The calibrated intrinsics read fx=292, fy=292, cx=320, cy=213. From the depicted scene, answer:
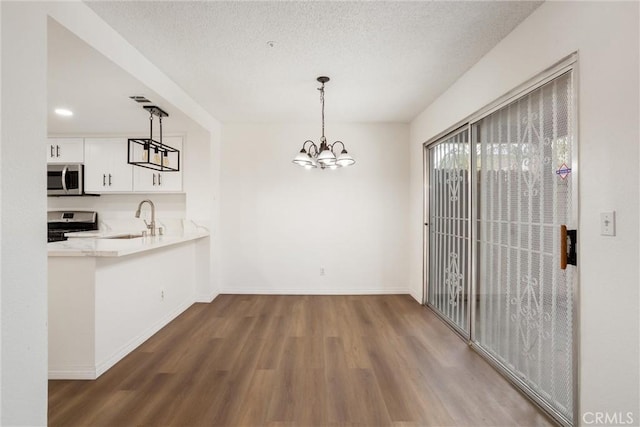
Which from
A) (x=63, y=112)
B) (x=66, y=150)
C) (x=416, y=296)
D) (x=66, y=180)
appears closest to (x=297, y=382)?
(x=416, y=296)

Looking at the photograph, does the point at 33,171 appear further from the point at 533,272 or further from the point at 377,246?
the point at 377,246

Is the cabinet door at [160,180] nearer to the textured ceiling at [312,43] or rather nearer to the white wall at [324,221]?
the white wall at [324,221]

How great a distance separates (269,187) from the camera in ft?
14.5

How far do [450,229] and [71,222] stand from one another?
5514 mm

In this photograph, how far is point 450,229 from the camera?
10.8 ft

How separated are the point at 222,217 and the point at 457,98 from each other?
11.4ft

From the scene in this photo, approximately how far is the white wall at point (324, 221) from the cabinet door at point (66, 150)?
2175 mm

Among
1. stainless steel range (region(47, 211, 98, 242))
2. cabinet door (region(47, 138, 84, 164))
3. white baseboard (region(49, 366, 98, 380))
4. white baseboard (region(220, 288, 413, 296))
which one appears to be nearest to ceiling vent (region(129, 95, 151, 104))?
cabinet door (region(47, 138, 84, 164))

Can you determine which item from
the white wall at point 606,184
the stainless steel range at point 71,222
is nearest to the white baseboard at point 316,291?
the stainless steel range at point 71,222

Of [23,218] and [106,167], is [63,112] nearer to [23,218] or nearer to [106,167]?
[106,167]

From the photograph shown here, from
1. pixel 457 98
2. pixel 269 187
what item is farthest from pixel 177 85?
pixel 457 98

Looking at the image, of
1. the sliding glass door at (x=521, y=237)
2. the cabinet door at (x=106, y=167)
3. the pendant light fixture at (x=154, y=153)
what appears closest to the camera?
the sliding glass door at (x=521, y=237)

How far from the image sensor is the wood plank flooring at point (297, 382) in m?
1.79

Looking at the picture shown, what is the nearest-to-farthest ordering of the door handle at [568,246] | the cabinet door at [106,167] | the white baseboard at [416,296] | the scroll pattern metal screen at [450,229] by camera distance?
the door handle at [568,246] < the scroll pattern metal screen at [450,229] < the white baseboard at [416,296] < the cabinet door at [106,167]
